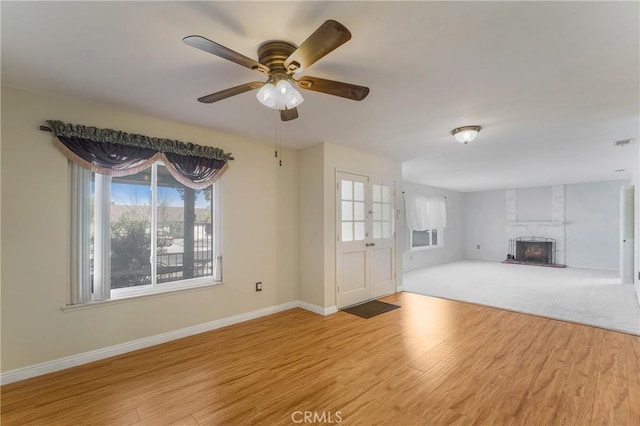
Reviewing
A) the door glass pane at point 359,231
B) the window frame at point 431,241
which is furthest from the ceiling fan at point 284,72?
the window frame at point 431,241

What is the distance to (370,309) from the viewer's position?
13.3 feet

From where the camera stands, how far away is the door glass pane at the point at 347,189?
164 inches

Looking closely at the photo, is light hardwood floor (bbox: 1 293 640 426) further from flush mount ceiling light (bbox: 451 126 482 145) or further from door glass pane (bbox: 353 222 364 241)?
flush mount ceiling light (bbox: 451 126 482 145)

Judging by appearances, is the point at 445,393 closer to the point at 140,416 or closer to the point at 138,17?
the point at 140,416

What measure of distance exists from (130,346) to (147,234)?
1135 mm

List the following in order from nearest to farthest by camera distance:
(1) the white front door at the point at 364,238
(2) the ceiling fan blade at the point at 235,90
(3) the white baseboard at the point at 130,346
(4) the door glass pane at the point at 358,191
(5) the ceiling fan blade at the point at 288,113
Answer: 1. (2) the ceiling fan blade at the point at 235,90
2. (5) the ceiling fan blade at the point at 288,113
3. (3) the white baseboard at the point at 130,346
4. (1) the white front door at the point at 364,238
5. (4) the door glass pane at the point at 358,191

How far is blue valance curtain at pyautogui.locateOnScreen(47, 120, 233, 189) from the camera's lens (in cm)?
250

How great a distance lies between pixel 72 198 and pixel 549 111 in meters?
4.73

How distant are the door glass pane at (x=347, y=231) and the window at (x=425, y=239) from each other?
3695 mm

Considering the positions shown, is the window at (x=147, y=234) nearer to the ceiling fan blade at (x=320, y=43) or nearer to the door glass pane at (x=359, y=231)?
the door glass pane at (x=359, y=231)

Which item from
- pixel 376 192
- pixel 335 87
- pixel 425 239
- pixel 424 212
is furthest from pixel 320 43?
pixel 425 239

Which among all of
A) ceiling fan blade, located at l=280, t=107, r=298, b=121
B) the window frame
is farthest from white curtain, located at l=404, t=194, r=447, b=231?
ceiling fan blade, located at l=280, t=107, r=298, b=121

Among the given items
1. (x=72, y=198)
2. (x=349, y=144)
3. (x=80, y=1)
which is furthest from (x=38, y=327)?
(x=349, y=144)

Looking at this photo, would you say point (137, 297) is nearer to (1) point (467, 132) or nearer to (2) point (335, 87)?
(2) point (335, 87)
